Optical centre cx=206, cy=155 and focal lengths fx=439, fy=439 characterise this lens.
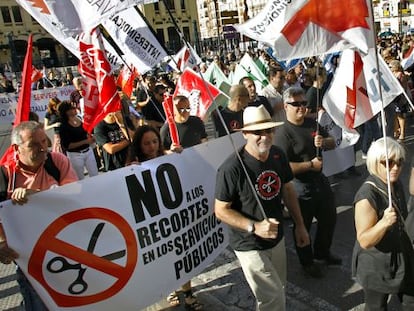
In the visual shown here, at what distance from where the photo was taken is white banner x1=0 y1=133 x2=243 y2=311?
301 cm

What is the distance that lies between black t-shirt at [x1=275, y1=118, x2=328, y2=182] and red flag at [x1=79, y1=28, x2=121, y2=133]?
1.64 meters

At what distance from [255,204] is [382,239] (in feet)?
2.83

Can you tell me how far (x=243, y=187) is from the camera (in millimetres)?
3109

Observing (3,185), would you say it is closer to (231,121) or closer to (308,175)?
(308,175)

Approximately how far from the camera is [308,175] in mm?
4383

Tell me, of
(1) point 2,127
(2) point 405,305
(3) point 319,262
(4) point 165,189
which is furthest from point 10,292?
(1) point 2,127

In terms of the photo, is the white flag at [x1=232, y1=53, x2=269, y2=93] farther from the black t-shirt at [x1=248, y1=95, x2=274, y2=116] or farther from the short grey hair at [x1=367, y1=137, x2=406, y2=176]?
the short grey hair at [x1=367, y1=137, x2=406, y2=176]

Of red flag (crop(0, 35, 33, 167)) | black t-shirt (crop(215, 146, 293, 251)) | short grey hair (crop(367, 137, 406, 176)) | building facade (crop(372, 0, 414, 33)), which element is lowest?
black t-shirt (crop(215, 146, 293, 251))

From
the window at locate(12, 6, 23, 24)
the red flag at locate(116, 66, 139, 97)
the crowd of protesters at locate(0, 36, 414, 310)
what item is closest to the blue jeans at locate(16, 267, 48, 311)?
the crowd of protesters at locate(0, 36, 414, 310)

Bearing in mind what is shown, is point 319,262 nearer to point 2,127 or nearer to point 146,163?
point 146,163

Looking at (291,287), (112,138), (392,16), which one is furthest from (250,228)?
(392,16)

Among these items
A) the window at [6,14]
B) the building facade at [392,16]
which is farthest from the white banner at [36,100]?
the window at [6,14]

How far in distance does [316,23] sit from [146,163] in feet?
5.60

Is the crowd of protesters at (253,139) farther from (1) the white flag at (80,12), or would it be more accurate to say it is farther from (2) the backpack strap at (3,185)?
(1) the white flag at (80,12)
